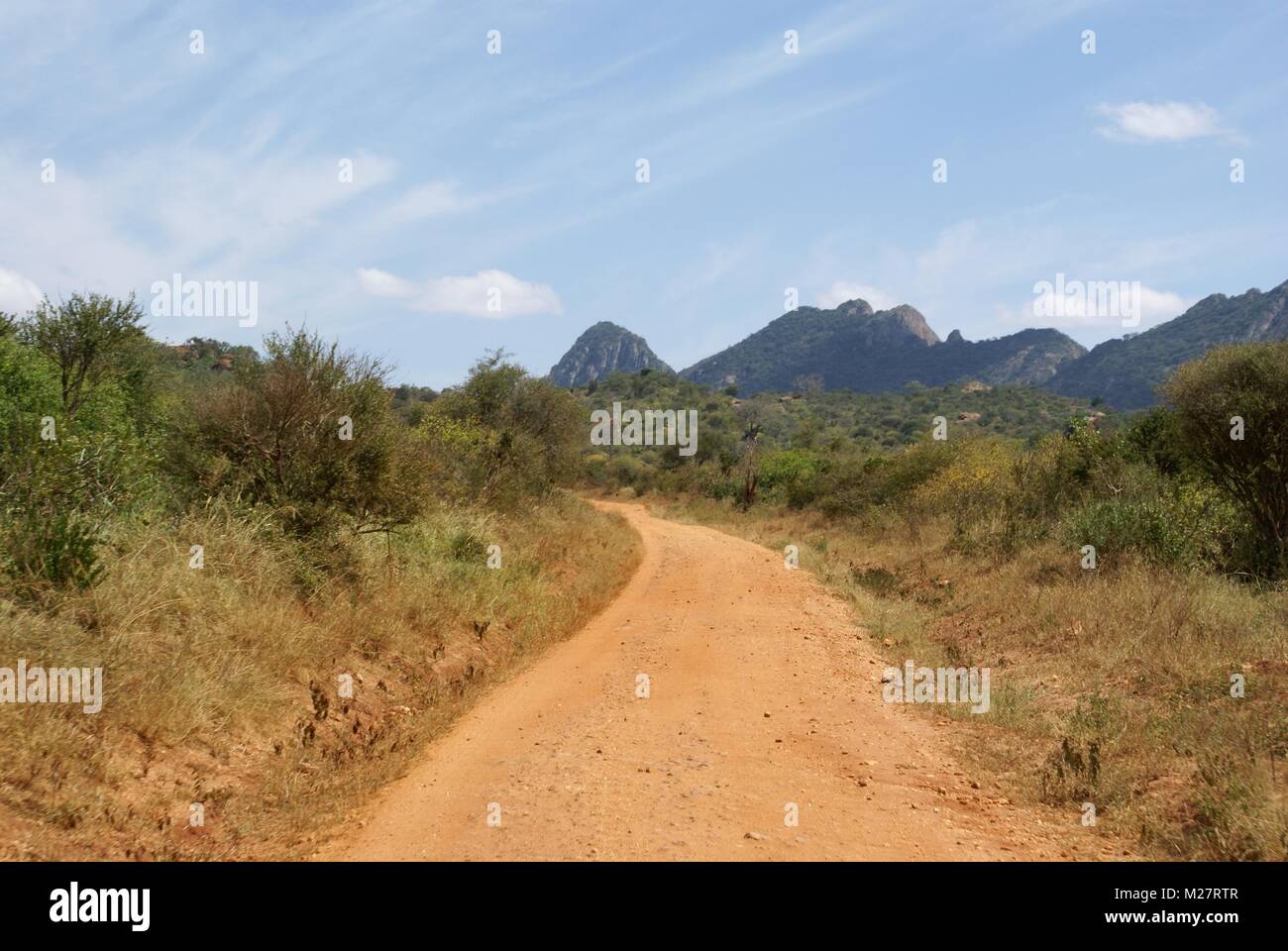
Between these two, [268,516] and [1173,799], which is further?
[268,516]

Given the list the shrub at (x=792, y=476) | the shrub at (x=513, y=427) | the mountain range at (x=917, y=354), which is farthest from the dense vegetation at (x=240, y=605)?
the mountain range at (x=917, y=354)

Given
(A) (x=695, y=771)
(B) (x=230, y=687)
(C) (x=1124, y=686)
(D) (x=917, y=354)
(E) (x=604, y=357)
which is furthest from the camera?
(E) (x=604, y=357)

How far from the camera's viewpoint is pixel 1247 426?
1230 cm

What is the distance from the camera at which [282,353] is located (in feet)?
35.1

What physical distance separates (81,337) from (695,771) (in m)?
19.3

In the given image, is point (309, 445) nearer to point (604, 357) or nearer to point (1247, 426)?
point (1247, 426)

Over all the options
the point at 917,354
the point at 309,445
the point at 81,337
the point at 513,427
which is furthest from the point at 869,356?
the point at 309,445

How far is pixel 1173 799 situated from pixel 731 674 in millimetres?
4726

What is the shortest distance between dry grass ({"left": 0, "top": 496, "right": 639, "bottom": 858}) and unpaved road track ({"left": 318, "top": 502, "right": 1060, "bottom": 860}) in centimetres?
61

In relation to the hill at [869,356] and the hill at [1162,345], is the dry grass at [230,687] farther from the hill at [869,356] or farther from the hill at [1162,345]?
the hill at [869,356]

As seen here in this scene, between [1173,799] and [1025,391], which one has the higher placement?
[1025,391]

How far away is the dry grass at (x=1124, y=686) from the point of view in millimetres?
5328
